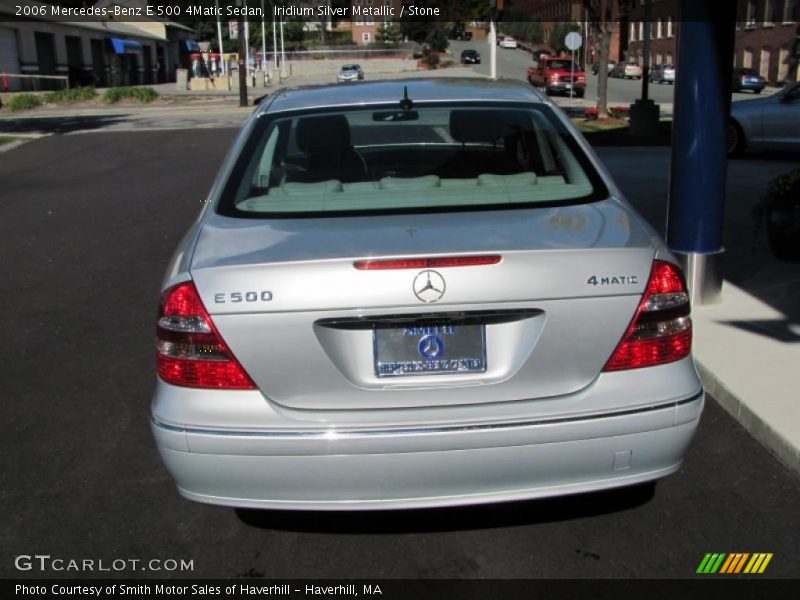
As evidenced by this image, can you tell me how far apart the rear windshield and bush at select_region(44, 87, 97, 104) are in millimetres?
38834

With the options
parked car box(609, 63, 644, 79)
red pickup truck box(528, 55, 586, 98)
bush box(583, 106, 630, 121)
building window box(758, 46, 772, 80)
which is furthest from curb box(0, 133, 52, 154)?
parked car box(609, 63, 644, 79)

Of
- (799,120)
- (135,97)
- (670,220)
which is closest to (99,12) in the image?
(135,97)

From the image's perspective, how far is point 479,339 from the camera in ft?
9.34

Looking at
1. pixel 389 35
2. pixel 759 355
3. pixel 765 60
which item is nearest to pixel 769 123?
pixel 759 355

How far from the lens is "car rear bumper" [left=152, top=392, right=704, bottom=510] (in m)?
2.82

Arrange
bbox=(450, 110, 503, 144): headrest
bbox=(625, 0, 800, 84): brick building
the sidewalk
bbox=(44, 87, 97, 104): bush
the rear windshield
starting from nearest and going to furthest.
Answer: the rear windshield → bbox=(450, 110, 503, 144): headrest → the sidewalk → bbox=(44, 87, 97, 104): bush → bbox=(625, 0, 800, 84): brick building

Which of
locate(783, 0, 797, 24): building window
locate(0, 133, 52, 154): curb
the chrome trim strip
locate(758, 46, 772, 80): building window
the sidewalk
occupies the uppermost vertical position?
locate(783, 0, 797, 24): building window

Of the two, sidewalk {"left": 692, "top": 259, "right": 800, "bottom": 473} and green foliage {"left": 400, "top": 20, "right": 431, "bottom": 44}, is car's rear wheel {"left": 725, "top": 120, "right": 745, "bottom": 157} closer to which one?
sidewalk {"left": 692, "top": 259, "right": 800, "bottom": 473}

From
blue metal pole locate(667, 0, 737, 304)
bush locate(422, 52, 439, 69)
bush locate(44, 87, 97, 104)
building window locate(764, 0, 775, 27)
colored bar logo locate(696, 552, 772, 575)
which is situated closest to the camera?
colored bar logo locate(696, 552, 772, 575)

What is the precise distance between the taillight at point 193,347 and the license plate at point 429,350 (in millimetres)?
458

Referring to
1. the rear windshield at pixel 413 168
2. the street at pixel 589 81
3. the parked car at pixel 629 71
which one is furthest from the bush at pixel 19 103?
the parked car at pixel 629 71

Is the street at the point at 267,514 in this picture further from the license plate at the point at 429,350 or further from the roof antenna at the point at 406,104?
the roof antenna at the point at 406,104

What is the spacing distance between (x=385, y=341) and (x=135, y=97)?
41.3 meters

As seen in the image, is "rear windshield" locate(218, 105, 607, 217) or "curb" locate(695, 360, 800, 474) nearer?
"rear windshield" locate(218, 105, 607, 217)
